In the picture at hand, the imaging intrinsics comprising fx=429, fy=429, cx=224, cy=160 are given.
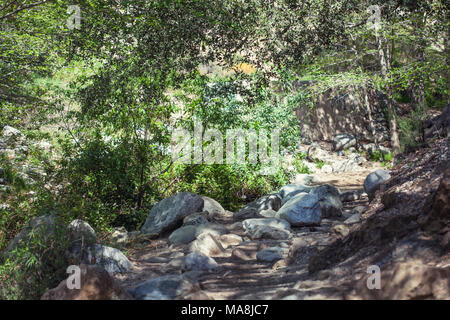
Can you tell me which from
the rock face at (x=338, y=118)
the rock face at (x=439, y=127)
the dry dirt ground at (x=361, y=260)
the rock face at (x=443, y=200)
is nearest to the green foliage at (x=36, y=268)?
the dry dirt ground at (x=361, y=260)

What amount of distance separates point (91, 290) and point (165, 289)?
0.64m

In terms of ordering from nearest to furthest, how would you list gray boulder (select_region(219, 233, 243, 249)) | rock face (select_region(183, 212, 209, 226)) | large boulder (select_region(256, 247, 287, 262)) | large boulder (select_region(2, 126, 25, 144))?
large boulder (select_region(256, 247, 287, 262)), gray boulder (select_region(219, 233, 243, 249)), rock face (select_region(183, 212, 209, 226)), large boulder (select_region(2, 126, 25, 144))

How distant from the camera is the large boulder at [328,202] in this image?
743 centimetres

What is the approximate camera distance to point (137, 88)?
7.53m

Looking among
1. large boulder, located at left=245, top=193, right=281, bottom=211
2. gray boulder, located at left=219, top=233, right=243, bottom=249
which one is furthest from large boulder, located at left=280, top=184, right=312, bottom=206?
gray boulder, located at left=219, top=233, right=243, bottom=249

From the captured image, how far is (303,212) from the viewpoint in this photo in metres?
6.70

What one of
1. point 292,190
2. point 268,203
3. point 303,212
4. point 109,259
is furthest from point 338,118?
point 109,259

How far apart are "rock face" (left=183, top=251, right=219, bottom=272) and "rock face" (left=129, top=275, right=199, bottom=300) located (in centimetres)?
93

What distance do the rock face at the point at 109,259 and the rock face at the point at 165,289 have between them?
43.6 inches

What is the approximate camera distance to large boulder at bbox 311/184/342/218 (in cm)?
743

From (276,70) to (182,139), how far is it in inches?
84.4

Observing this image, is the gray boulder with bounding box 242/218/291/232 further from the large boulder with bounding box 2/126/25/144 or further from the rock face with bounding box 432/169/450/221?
the large boulder with bounding box 2/126/25/144

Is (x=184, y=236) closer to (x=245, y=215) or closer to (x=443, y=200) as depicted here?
(x=245, y=215)
